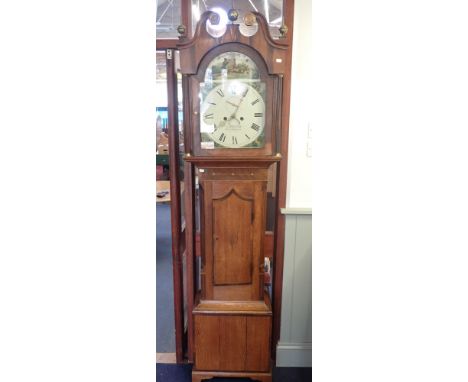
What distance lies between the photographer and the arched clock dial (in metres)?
1.24

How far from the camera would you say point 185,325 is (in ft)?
5.68

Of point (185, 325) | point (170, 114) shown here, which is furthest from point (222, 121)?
point (185, 325)

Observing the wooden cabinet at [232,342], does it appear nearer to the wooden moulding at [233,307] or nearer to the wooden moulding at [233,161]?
the wooden moulding at [233,307]

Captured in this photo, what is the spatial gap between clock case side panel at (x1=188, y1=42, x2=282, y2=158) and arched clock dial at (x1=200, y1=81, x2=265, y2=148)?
0.08 feet

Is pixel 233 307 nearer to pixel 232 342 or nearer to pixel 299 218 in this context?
pixel 232 342

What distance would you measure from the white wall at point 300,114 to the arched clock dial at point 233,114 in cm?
27

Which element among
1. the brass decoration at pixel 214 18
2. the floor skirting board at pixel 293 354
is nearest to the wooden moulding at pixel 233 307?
the floor skirting board at pixel 293 354

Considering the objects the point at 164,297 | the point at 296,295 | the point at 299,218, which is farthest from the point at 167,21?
the point at 296,295

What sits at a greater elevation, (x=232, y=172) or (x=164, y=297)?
(x=232, y=172)

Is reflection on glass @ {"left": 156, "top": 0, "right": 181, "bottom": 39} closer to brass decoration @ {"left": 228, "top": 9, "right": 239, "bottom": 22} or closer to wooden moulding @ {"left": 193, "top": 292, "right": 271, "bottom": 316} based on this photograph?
brass decoration @ {"left": 228, "top": 9, "right": 239, "bottom": 22}

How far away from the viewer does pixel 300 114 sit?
56.7 inches

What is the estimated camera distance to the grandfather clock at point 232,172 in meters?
1.19

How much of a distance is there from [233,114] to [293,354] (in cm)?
125
